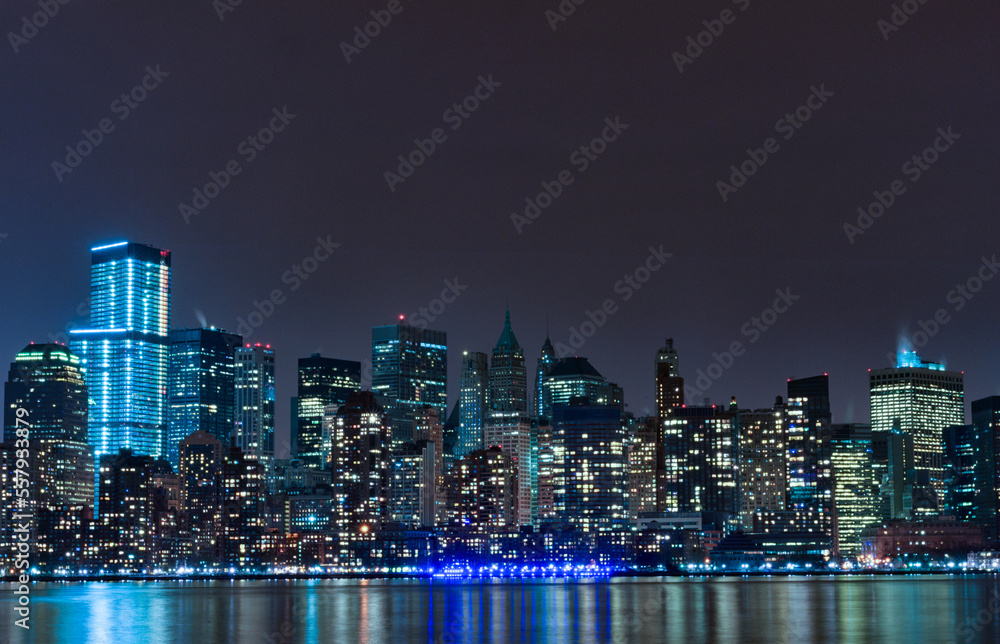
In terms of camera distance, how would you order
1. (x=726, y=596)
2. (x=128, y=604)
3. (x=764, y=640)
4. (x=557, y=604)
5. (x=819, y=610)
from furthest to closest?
1. (x=726, y=596)
2. (x=128, y=604)
3. (x=557, y=604)
4. (x=819, y=610)
5. (x=764, y=640)

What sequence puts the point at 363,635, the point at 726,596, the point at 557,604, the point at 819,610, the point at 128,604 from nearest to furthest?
the point at 363,635 < the point at 819,610 < the point at 557,604 < the point at 128,604 < the point at 726,596

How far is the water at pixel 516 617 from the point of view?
389 ft

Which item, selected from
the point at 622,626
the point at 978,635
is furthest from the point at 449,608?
the point at 978,635

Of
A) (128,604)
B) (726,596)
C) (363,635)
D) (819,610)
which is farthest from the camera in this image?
(726,596)

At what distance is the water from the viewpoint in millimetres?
118625

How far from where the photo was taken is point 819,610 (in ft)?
496

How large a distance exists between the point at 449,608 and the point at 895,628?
4774cm

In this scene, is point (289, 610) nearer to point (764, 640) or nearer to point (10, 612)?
point (10, 612)

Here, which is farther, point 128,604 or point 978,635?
point 128,604

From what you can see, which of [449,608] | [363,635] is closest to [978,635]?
[363,635]

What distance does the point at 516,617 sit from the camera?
5502 inches

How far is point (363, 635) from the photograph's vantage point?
12125cm

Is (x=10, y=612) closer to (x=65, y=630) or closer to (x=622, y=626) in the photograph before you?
(x=65, y=630)

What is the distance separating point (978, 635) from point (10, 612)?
97180 mm
